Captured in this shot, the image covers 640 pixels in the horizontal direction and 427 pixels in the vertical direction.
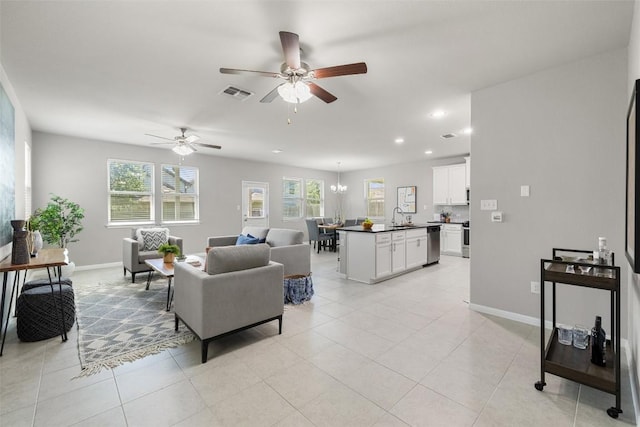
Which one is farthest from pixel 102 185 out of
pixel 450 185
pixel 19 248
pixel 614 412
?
pixel 450 185

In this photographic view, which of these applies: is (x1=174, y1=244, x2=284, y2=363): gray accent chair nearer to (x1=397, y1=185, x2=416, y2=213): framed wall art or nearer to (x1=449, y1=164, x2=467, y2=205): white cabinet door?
(x1=449, y1=164, x2=467, y2=205): white cabinet door

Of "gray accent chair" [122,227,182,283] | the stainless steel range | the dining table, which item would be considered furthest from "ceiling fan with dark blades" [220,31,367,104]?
the stainless steel range

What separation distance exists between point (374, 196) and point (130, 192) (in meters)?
7.01

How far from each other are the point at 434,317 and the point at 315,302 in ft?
4.74

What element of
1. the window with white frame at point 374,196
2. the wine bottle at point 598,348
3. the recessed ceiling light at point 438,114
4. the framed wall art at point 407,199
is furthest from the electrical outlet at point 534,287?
the window with white frame at point 374,196

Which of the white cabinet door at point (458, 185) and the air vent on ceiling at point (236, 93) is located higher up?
the air vent on ceiling at point (236, 93)

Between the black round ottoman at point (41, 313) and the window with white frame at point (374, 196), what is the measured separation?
8.19m

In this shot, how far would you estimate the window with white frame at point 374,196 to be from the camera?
9487mm

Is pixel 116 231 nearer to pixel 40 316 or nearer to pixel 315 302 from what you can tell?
pixel 40 316

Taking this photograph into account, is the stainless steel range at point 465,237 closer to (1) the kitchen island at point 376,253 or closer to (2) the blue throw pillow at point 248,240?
(1) the kitchen island at point 376,253

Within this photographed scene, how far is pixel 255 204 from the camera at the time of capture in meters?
8.35

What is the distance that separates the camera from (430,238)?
588cm

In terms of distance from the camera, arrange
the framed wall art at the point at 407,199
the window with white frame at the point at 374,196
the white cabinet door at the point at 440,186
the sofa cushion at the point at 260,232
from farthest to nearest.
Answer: the window with white frame at the point at 374,196, the framed wall art at the point at 407,199, the white cabinet door at the point at 440,186, the sofa cushion at the point at 260,232

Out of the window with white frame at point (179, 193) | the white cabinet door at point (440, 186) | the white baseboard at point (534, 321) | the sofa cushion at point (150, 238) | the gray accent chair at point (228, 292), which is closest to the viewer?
the white baseboard at point (534, 321)
